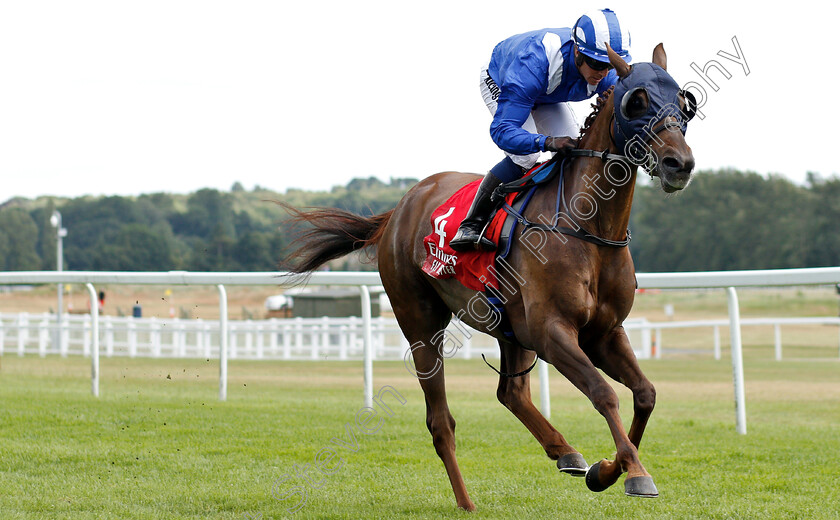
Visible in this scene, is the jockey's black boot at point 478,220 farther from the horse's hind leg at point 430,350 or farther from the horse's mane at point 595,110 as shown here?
the horse's hind leg at point 430,350

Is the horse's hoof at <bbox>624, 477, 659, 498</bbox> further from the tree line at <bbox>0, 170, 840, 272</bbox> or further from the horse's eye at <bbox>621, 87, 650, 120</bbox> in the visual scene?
the tree line at <bbox>0, 170, 840, 272</bbox>

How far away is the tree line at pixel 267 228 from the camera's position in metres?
36.9

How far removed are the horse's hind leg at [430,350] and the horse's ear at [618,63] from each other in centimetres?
182

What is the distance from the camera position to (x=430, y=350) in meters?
5.04

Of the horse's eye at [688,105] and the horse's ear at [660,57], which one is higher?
the horse's ear at [660,57]

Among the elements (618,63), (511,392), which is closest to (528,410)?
(511,392)

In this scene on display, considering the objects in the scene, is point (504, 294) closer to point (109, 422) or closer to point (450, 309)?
point (450, 309)

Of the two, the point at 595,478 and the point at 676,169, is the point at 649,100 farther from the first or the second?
the point at 595,478

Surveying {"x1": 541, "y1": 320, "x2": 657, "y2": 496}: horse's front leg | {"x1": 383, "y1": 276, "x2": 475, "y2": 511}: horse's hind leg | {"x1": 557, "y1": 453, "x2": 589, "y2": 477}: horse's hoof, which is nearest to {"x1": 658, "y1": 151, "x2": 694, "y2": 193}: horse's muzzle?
{"x1": 541, "y1": 320, "x2": 657, "y2": 496}: horse's front leg

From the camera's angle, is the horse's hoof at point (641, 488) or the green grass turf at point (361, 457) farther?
the green grass turf at point (361, 457)

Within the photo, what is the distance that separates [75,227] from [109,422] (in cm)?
4166

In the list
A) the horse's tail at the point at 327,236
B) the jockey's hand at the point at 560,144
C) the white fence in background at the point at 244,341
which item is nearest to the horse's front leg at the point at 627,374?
the jockey's hand at the point at 560,144

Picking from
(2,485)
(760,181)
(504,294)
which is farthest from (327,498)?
(760,181)

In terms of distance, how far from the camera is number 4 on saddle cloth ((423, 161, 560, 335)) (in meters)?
4.23
